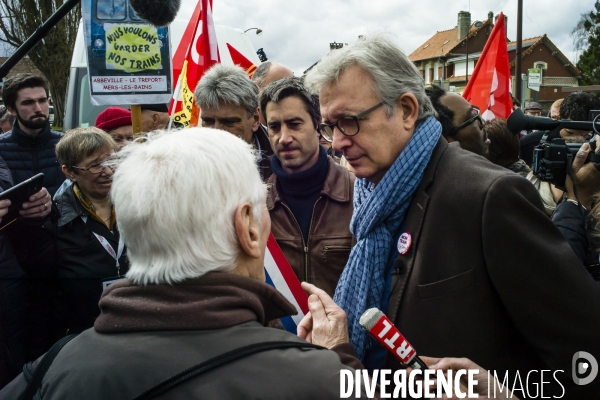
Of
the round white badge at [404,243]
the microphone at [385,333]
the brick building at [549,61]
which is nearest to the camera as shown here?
the microphone at [385,333]

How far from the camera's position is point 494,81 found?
5.81m

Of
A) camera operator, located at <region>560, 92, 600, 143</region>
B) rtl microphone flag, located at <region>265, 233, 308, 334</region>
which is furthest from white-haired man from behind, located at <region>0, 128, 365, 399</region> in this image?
camera operator, located at <region>560, 92, 600, 143</region>

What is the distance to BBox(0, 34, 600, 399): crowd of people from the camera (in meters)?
1.23

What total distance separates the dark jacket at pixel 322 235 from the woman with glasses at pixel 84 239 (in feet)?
2.81

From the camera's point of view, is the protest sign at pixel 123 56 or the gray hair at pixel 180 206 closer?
the gray hair at pixel 180 206

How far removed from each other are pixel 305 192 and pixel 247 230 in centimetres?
144

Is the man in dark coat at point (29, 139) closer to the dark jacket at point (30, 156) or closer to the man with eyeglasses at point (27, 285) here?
the dark jacket at point (30, 156)

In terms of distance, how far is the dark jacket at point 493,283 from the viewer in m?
1.65

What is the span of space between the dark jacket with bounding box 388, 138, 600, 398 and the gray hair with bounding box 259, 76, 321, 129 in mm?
1305

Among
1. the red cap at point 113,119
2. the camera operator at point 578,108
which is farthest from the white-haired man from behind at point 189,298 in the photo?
the camera operator at point 578,108

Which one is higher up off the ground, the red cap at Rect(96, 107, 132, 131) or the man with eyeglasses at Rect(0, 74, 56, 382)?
the red cap at Rect(96, 107, 132, 131)

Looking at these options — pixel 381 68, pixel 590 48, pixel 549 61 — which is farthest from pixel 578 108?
pixel 549 61

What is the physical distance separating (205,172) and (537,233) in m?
1.01

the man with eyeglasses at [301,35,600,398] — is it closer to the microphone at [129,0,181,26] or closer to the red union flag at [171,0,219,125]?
the microphone at [129,0,181,26]
